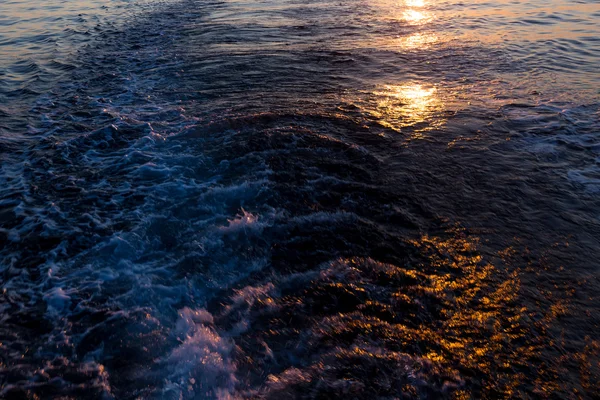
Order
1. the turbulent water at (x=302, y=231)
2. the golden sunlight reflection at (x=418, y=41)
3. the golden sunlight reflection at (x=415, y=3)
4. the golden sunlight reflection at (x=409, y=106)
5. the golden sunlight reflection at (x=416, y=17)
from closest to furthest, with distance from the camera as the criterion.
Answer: the turbulent water at (x=302, y=231), the golden sunlight reflection at (x=409, y=106), the golden sunlight reflection at (x=418, y=41), the golden sunlight reflection at (x=416, y=17), the golden sunlight reflection at (x=415, y=3)

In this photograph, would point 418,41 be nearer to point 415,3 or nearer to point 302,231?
point 415,3

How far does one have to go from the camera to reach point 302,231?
173 inches

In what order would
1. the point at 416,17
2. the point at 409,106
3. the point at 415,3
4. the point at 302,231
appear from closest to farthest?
the point at 302,231 → the point at 409,106 → the point at 416,17 → the point at 415,3

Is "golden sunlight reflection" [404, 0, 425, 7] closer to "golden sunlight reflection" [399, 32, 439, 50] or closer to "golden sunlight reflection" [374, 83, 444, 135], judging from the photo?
"golden sunlight reflection" [399, 32, 439, 50]

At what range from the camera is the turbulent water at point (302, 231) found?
302 centimetres

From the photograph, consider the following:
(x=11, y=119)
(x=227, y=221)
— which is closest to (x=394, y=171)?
(x=227, y=221)

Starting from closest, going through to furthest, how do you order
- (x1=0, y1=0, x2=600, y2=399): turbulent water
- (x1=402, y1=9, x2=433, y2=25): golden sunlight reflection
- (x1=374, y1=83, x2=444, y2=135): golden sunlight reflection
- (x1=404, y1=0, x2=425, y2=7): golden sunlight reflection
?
(x1=0, y1=0, x2=600, y2=399): turbulent water
(x1=374, y1=83, x2=444, y2=135): golden sunlight reflection
(x1=402, y1=9, x2=433, y2=25): golden sunlight reflection
(x1=404, y1=0, x2=425, y2=7): golden sunlight reflection

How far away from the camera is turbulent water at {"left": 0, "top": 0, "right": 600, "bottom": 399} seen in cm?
302

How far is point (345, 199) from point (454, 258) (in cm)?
159

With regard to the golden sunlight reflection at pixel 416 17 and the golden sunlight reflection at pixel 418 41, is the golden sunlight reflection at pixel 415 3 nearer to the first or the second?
the golden sunlight reflection at pixel 416 17

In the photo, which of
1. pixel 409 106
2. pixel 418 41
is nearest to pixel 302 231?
pixel 409 106

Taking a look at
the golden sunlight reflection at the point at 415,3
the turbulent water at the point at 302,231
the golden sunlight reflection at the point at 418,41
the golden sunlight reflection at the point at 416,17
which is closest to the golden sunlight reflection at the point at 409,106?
the turbulent water at the point at 302,231

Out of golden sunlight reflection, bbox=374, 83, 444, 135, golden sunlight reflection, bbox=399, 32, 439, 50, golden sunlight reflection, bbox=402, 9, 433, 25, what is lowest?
golden sunlight reflection, bbox=374, 83, 444, 135

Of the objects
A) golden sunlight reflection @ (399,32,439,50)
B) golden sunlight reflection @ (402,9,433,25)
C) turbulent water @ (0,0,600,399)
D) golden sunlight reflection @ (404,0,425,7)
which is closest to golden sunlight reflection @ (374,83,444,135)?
turbulent water @ (0,0,600,399)
